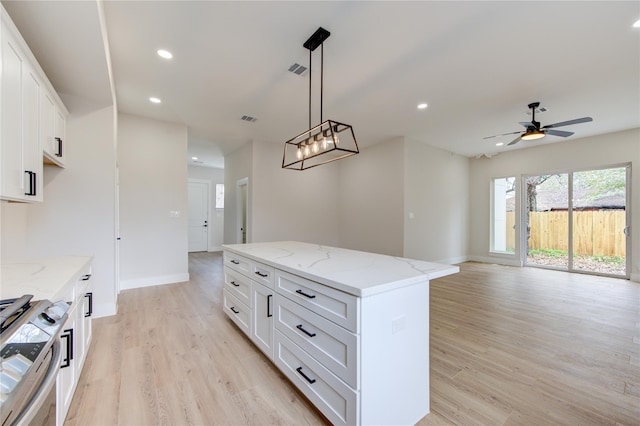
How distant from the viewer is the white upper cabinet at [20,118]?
148cm

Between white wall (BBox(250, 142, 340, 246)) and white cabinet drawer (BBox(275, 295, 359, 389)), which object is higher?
white wall (BBox(250, 142, 340, 246))

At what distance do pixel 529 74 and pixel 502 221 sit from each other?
183 inches

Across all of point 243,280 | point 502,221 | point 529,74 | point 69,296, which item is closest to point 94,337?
point 69,296

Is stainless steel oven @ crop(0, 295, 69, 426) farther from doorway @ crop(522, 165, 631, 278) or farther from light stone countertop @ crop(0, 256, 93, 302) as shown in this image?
doorway @ crop(522, 165, 631, 278)

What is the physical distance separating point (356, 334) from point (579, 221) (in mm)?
6831

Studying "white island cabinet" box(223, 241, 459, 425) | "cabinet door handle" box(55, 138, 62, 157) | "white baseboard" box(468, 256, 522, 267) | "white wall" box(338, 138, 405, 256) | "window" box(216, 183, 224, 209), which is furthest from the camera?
"window" box(216, 183, 224, 209)

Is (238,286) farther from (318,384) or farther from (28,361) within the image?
(28,361)

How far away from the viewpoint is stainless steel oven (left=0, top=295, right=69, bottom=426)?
2.16 ft

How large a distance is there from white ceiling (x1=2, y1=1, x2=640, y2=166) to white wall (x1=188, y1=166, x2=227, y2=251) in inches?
165

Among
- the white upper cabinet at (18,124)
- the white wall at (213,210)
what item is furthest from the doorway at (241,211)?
the white upper cabinet at (18,124)

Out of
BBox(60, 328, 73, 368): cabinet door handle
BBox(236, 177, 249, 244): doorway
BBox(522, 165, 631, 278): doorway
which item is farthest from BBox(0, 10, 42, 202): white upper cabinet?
BBox(522, 165, 631, 278): doorway

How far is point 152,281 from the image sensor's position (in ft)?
14.4

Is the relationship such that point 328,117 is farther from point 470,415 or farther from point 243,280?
point 470,415

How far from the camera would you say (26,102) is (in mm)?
1779
